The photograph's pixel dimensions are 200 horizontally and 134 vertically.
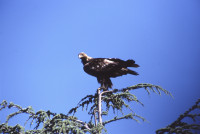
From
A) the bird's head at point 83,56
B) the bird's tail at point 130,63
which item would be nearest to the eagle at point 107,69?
the bird's tail at point 130,63

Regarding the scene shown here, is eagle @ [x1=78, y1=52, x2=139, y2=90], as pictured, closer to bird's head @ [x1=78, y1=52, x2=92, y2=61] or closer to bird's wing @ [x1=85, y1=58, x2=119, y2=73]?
bird's wing @ [x1=85, y1=58, x2=119, y2=73]

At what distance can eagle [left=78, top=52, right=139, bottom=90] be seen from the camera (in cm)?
555

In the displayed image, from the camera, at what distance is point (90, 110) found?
169 inches

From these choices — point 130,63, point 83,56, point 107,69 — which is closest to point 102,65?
point 107,69

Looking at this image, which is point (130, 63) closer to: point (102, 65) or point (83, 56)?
point (102, 65)

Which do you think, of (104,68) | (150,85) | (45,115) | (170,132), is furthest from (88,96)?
(170,132)

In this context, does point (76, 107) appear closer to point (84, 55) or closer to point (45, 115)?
point (45, 115)

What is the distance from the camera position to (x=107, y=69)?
5684 mm

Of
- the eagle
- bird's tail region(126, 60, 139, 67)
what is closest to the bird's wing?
the eagle

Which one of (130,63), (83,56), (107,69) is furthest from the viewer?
(83,56)

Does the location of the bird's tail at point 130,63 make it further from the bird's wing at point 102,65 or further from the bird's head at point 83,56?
the bird's head at point 83,56

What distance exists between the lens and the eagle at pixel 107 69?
18.2 feet

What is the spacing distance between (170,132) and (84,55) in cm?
490

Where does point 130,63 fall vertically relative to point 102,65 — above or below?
below
